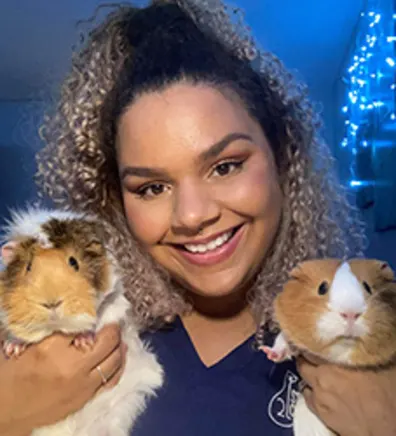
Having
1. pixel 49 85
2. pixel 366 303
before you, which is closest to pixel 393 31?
pixel 49 85

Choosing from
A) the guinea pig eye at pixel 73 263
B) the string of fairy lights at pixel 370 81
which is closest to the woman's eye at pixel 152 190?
the guinea pig eye at pixel 73 263

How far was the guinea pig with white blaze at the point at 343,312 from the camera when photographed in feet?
2.69

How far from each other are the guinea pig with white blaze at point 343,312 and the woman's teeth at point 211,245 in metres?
0.24

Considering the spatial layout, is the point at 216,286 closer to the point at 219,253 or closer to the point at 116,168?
the point at 219,253

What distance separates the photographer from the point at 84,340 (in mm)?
946

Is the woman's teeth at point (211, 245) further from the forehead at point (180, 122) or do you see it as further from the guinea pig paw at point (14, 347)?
the guinea pig paw at point (14, 347)

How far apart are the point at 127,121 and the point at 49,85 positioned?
1.60 feet

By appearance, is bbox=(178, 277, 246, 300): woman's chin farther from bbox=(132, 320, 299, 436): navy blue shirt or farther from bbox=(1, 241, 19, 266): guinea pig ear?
bbox=(1, 241, 19, 266): guinea pig ear

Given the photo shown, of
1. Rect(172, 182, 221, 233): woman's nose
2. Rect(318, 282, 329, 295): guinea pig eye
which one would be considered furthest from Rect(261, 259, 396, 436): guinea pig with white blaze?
Rect(172, 182, 221, 233): woman's nose

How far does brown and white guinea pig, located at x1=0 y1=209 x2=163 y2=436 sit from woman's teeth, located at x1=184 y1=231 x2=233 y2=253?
0.63 ft

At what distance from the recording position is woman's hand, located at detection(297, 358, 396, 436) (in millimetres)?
905

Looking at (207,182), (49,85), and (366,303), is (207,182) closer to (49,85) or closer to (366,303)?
(366,303)

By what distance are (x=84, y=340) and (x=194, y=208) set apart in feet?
1.04

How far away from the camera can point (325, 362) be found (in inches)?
36.1
